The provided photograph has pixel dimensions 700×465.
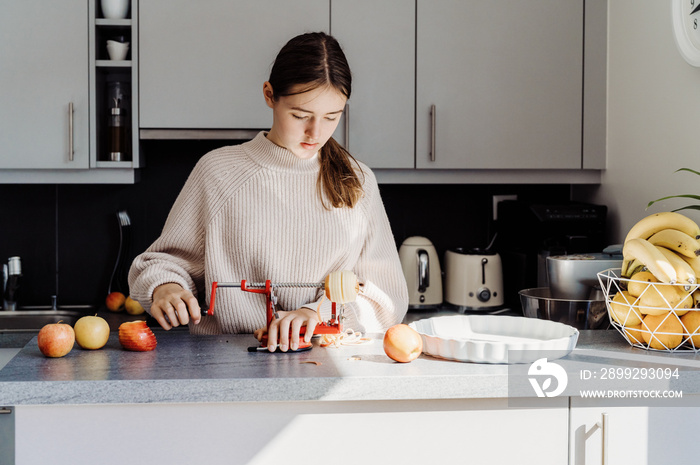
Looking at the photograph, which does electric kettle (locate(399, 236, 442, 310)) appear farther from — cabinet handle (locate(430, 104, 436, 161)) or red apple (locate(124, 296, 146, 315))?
red apple (locate(124, 296, 146, 315))

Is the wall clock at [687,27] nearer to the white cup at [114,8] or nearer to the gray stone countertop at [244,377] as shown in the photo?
the gray stone countertop at [244,377]

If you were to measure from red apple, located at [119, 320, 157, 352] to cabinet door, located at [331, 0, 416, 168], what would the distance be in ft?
4.23

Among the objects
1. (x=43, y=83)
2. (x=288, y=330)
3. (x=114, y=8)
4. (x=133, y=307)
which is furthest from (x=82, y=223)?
(x=288, y=330)

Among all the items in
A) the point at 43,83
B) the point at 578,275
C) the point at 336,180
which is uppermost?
the point at 43,83

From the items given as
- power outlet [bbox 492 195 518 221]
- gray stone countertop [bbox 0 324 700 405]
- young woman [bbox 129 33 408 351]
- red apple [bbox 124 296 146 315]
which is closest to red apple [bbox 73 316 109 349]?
gray stone countertop [bbox 0 324 700 405]

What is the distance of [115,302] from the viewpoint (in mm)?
2600

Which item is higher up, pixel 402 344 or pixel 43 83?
pixel 43 83

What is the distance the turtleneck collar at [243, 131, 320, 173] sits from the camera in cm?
162

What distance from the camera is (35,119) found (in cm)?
240

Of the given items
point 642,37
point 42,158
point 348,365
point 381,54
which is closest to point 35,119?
point 42,158

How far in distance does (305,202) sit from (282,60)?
0.31 meters

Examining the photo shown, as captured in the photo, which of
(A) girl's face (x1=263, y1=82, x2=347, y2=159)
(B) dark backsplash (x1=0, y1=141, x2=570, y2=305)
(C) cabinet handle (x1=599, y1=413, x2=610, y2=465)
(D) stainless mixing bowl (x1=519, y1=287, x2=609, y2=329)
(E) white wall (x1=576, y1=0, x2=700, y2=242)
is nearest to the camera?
(C) cabinet handle (x1=599, y1=413, x2=610, y2=465)

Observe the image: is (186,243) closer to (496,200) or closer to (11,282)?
(11,282)

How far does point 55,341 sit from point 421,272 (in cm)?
152
